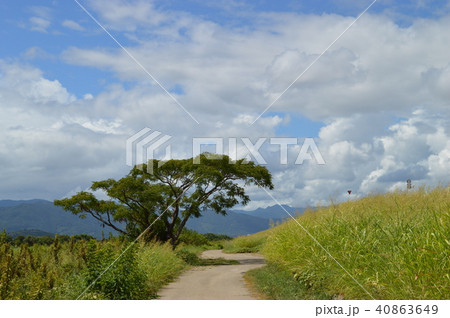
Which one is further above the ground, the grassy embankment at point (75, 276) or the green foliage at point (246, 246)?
the grassy embankment at point (75, 276)

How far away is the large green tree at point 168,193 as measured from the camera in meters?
21.8

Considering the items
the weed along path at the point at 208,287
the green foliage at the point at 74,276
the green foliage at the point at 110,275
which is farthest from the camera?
the weed along path at the point at 208,287

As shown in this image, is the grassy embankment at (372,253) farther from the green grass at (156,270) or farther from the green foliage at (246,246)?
the green foliage at (246,246)

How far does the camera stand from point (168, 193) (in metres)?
22.4

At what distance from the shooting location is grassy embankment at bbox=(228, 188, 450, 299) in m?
6.60

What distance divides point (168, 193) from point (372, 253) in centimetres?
1539

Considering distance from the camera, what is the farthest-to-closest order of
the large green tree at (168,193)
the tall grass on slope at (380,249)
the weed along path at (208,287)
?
the large green tree at (168,193)
the weed along path at (208,287)
the tall grass on slope at (380,249)

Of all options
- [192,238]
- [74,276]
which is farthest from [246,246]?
[74,276]

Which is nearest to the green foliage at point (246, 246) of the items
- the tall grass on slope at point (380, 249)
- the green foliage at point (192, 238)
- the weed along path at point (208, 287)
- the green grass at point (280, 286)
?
the green foliage at point (192, 238)

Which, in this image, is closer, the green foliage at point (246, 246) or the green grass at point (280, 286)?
the green grass at point (280, 286)

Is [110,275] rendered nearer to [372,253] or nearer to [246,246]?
[372,253]

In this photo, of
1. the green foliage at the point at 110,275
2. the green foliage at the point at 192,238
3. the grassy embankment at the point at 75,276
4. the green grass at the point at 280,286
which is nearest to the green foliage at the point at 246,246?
the green foliage at the point at 192,238

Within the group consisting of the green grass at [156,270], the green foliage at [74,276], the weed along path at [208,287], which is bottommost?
the weed along path at [208,287]

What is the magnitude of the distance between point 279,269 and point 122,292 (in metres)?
6.12
